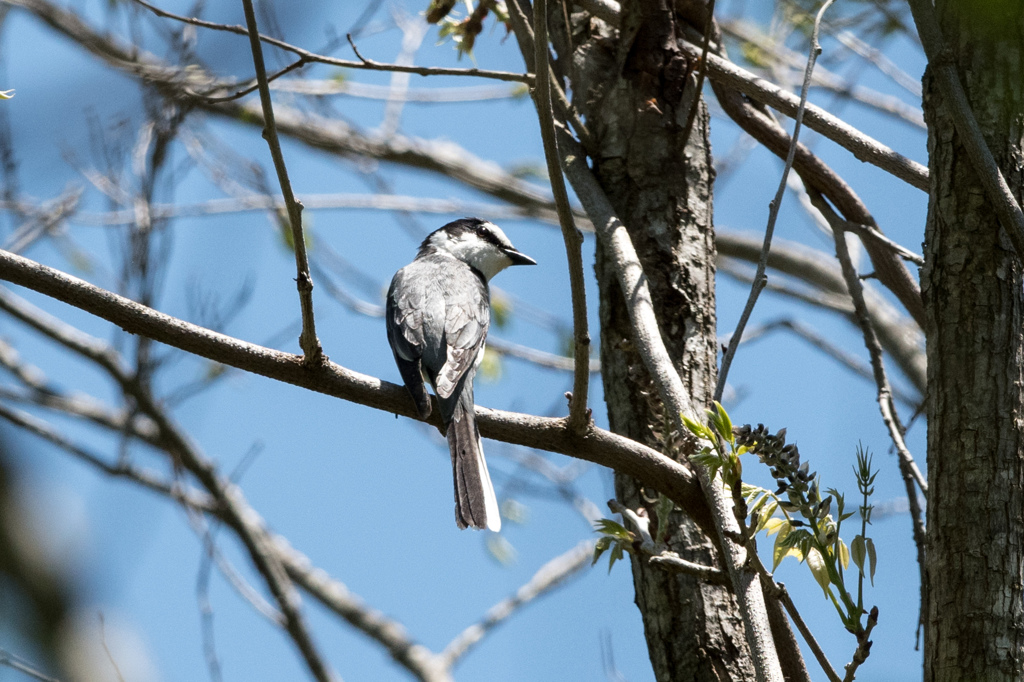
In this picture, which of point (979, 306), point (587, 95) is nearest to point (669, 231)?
point (587, 95)

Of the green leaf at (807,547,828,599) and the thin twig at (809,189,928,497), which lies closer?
the green leaf at (807,547,828,599)

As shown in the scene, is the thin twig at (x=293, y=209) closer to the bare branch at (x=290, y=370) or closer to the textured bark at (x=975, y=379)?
the bare branch at (x=290, y=370)

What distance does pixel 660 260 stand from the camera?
3611 millimetres

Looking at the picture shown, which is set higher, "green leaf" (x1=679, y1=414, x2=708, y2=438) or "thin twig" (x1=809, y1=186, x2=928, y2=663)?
"thin twig" (x1=809, y1=186, x2=928, y2=663)

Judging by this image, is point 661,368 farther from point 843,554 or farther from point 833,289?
point 833,289

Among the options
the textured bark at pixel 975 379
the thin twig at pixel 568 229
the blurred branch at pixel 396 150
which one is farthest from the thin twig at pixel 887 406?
the blurred branch at pixel 396 150

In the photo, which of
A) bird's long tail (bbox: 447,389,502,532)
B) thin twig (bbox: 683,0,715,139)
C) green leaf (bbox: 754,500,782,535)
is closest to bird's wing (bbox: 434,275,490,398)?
bird's long tail (bbox: 447,389,502,532)

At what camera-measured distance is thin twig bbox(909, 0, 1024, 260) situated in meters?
2.31

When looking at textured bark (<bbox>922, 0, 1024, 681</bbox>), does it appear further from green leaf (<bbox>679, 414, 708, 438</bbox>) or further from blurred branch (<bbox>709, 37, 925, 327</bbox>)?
blurred branch (<bbox>709, 37, 925, 327</bbox>)

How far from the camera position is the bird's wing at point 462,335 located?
3955mm

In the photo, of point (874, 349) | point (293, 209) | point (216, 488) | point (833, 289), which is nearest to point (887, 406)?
point (874, 349)

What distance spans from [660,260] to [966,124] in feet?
4.47

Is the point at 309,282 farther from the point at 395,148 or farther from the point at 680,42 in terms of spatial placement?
the point at 395,148

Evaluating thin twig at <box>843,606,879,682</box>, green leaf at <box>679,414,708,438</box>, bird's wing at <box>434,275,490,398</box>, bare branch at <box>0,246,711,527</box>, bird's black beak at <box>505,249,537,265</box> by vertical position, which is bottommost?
thin twig at <box>843,606,879,682</box>
